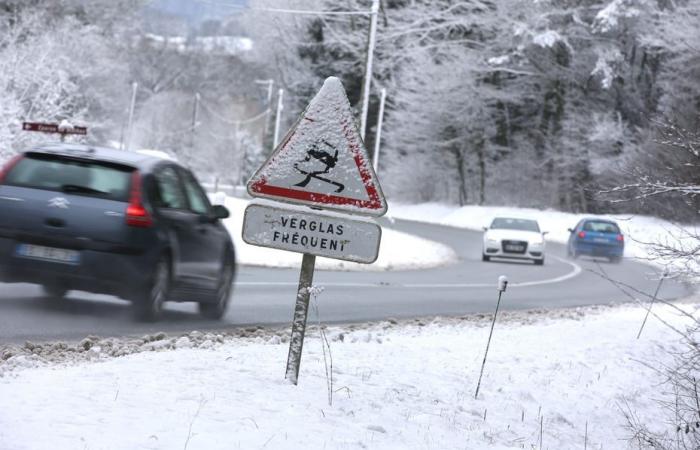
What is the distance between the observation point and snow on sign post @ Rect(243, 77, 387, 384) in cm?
624

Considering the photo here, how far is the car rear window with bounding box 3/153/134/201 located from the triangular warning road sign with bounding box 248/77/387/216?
147 inches

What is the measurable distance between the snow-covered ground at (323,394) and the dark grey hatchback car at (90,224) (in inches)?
39.6

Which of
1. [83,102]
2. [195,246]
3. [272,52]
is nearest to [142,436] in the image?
[195,246]

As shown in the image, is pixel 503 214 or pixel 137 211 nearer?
pixel 137 211

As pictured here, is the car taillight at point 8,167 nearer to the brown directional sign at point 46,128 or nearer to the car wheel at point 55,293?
the car wheel at point 55,293

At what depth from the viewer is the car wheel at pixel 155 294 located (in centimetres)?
983

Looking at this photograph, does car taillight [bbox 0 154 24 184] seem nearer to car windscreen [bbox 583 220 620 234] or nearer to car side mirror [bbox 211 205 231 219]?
car side mirror [bbox 211 205 231 219]

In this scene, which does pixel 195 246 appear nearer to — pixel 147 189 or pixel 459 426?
pixel 147 189

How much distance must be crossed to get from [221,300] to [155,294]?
1.63m

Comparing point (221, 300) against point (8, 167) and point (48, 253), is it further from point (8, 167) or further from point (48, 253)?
point (8, 167)

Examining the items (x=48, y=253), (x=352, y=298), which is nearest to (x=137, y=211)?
(x=48, y=253)

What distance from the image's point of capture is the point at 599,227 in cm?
3525

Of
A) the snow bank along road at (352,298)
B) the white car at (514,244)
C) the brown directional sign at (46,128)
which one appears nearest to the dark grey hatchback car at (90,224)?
the snow bank along road at (352,298)

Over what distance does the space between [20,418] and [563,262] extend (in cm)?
3005
